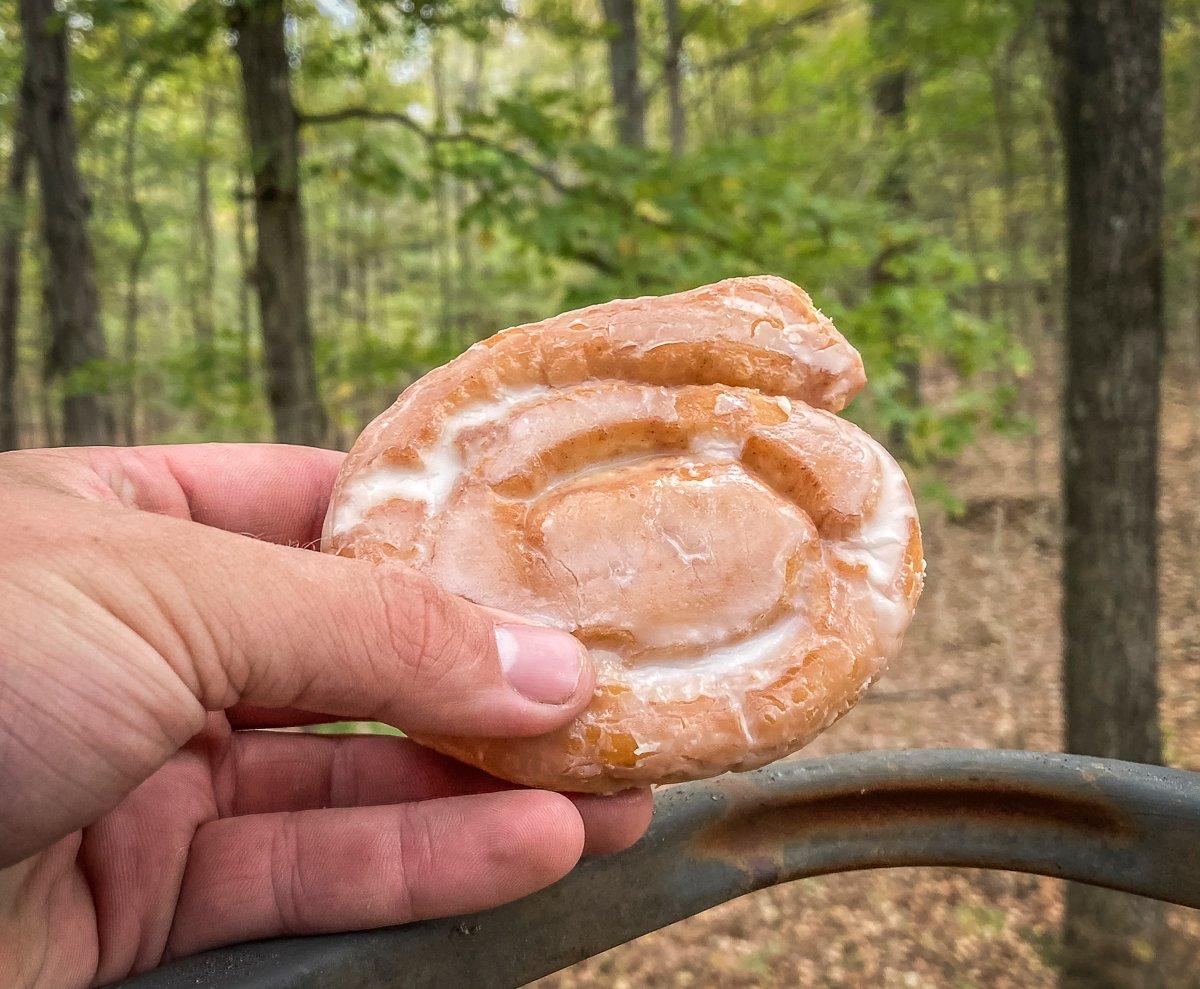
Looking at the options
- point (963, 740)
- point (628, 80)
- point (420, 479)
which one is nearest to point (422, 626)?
point (420, 479)

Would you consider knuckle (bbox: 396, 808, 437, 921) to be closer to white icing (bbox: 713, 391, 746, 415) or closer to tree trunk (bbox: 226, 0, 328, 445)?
white icing (bbox: 713, 391, 746, 415)

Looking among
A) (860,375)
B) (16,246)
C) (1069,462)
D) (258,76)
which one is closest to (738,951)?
(1069,462)

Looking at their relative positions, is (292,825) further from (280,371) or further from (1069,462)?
(1069,462)

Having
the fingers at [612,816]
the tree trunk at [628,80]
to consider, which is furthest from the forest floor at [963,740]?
the tree trunk at [628,80]

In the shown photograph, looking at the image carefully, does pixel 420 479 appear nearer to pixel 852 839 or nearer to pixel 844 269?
pixel 852 839

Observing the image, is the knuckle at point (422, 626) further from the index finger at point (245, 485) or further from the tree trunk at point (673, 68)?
the tree trunk at point (673, 68)

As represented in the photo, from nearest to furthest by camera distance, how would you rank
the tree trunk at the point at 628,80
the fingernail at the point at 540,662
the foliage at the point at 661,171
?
the fingernail at the point at 540,662
the foliage at the point at 661,171
the tree trunk at the point at 628,80
